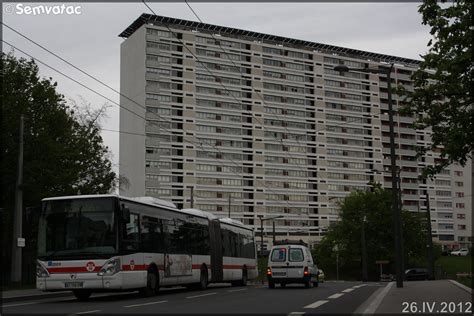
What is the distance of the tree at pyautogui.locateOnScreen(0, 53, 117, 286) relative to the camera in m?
33.5

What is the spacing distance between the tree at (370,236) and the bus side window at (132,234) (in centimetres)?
6398

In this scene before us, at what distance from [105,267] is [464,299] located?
9.21 meters

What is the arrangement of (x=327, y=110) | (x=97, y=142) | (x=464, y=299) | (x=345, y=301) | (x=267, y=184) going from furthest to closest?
(x=327, y=110) < (x=267, y=184) < (x=97, y=142) < (x=345, y=301) < (x=464, y=299)

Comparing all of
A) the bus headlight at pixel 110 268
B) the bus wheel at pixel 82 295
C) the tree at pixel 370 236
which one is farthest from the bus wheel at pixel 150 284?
the tree at pixel 370 236

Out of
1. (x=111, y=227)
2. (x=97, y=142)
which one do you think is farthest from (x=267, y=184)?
(x=111, y=227)

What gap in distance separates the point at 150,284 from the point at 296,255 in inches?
314

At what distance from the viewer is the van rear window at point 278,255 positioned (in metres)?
26.6

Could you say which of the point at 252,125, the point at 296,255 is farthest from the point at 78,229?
the point at 252,125

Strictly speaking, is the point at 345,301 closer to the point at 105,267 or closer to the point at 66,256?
the point at 105,267

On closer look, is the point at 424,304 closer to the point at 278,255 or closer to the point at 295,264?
the point at 295,264

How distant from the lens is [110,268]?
17797mm

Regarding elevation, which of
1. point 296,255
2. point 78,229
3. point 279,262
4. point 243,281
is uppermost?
point 78,229

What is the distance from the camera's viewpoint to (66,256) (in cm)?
1811

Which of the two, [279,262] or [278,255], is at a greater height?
[278,255]
